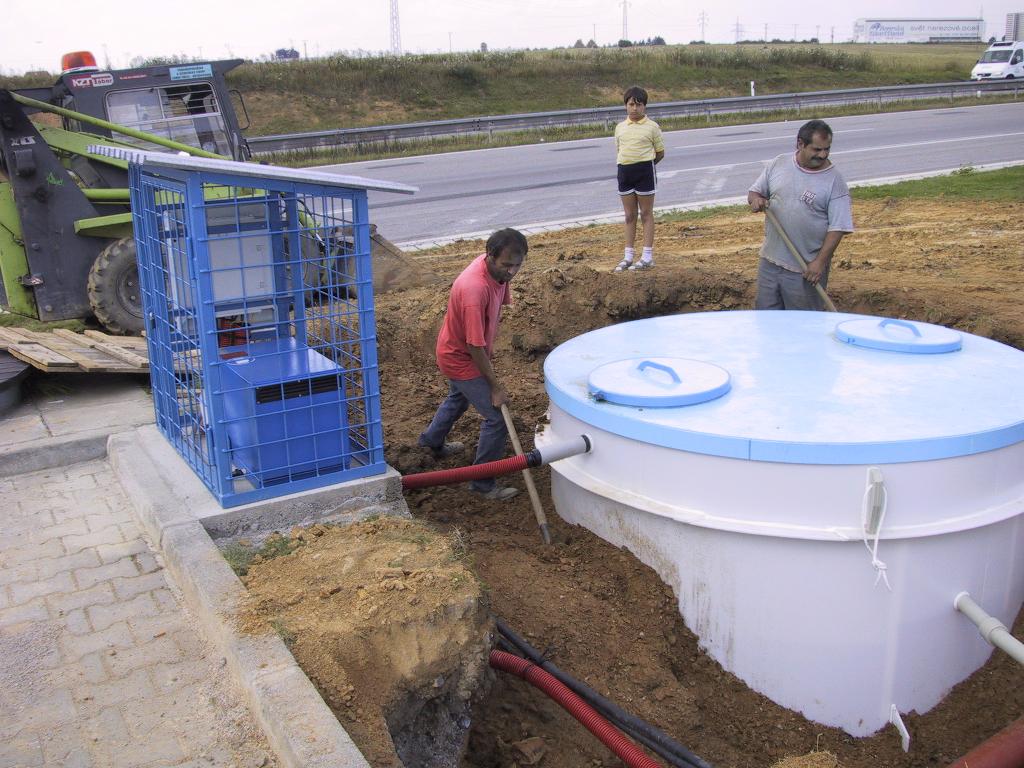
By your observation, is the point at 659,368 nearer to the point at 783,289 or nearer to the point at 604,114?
the point at 783,289

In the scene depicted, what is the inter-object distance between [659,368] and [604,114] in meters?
21.8

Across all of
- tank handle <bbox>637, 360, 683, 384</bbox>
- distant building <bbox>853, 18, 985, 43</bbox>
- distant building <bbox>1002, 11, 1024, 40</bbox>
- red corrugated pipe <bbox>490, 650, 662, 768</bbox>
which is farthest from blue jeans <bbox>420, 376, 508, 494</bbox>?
distant building <bbox>853, 18, 985, 43</bbox>

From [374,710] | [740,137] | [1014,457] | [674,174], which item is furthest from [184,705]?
[740,137]

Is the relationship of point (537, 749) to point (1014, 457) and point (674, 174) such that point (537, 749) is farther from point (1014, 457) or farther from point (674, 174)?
point (674, 174)

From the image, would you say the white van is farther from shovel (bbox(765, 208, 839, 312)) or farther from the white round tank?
the white round tank

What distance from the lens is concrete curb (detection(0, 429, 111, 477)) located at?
5.34 m

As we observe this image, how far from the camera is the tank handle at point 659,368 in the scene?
16.1 feet

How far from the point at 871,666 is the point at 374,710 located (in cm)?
245

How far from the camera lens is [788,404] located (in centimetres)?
464

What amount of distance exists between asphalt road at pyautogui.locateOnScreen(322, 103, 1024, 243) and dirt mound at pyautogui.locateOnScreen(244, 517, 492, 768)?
29.5 ft

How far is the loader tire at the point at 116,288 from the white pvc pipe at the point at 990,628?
6970mm

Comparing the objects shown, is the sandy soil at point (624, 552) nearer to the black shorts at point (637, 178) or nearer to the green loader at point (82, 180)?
the black shorts at point (637, 178)

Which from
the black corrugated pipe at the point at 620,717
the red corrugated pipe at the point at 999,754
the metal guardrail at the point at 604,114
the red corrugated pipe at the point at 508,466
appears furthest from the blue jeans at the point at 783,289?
the metal guardrail at the point at 604,114

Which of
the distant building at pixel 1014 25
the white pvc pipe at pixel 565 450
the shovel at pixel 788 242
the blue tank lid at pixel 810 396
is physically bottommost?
the white pvc pipe at pixel 565 450
